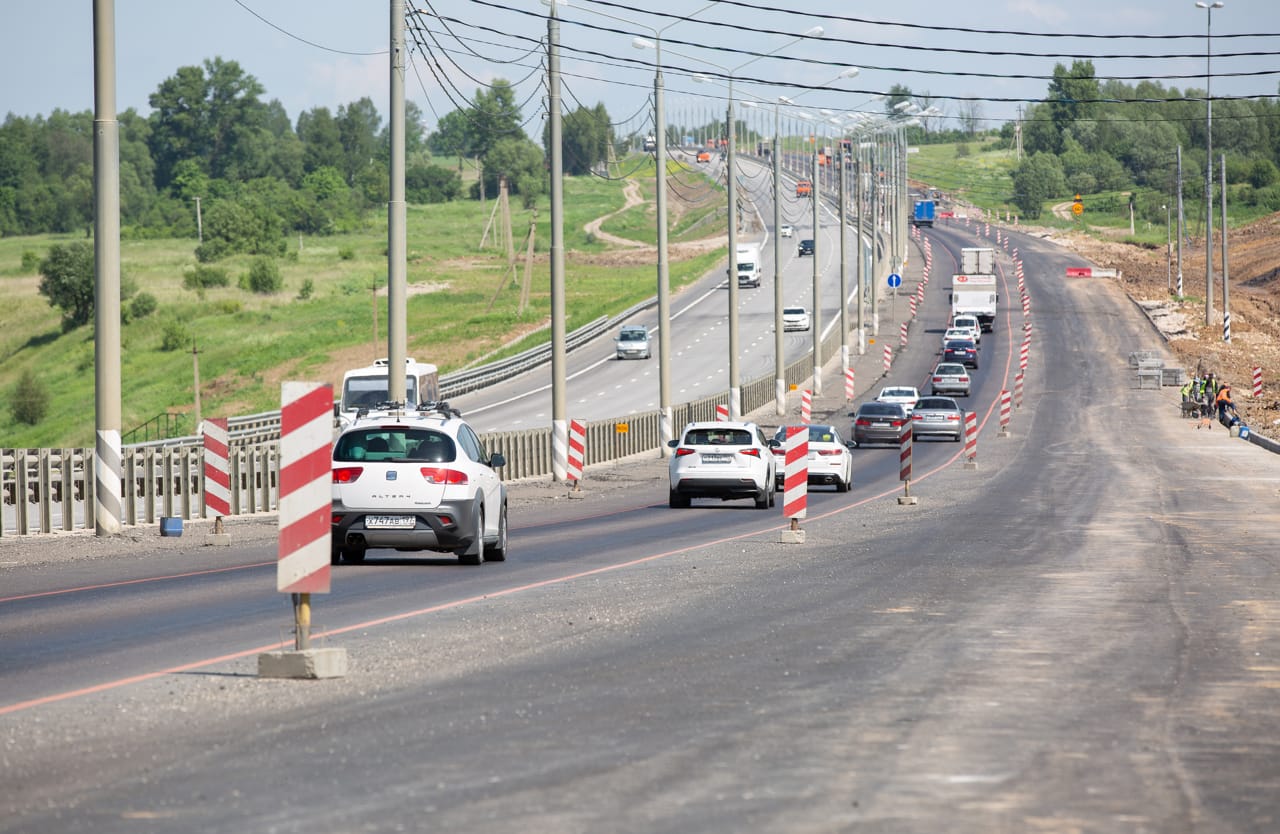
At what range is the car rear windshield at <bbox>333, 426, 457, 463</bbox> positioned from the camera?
834 inches

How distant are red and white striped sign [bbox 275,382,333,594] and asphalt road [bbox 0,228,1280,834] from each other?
72 cm

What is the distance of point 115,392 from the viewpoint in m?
26.2

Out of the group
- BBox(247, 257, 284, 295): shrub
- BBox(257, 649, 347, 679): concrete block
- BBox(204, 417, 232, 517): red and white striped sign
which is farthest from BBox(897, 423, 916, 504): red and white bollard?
BBox(247, 257, 284, 295): shrub

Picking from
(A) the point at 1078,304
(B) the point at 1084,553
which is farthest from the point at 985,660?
(A) the point at 1078,304

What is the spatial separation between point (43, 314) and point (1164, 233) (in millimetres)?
106083

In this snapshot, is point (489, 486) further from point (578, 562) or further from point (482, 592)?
point (482, 592)

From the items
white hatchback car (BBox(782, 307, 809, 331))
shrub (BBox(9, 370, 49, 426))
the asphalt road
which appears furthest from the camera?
white hatchback car (BBox(782, 307, 809, 331))

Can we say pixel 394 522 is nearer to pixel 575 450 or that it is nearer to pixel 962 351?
pixel 575 450

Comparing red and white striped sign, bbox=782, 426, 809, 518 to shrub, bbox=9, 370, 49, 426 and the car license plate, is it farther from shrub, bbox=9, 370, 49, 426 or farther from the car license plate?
shrub, bbox=9, 370, 49, 426

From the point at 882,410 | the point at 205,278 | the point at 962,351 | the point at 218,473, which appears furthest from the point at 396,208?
the point at 205,278

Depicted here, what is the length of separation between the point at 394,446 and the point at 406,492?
85 centimetres

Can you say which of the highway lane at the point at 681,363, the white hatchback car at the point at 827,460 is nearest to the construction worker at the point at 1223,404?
the highway lane at the point at 681,363

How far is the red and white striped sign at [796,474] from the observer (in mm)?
25625

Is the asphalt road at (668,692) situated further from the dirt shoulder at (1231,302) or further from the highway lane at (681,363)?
the highway lane at (681,363)
